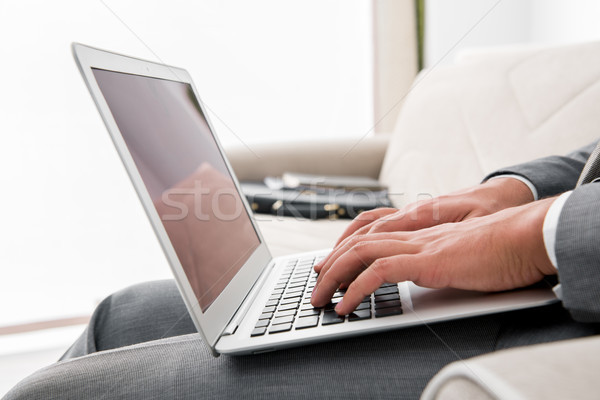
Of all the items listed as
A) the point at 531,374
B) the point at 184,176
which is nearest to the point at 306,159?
the point at 184,176

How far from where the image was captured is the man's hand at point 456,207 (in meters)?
0.61

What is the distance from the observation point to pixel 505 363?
0.73 ft

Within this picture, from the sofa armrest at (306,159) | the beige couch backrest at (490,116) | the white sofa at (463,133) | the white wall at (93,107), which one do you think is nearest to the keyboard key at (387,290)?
the white sofa at (463,133)

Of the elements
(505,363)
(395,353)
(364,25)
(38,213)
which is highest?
(364,25)

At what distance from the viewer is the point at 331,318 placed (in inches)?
17.4

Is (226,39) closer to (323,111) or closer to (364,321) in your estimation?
(323,111)

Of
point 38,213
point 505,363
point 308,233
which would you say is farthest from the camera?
point 38,213

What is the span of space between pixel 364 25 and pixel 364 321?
2.16 meters

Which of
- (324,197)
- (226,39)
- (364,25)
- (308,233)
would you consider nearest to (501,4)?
(364,25)

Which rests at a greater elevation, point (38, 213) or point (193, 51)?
point (193, 51)

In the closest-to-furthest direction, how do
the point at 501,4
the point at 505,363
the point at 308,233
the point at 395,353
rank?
the point at 505,363, the point at 395,353, the point at 308,233, the point at 501,4

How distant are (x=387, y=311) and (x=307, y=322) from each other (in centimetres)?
7

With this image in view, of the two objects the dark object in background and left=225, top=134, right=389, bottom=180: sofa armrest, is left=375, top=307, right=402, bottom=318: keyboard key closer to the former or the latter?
the dark object in background

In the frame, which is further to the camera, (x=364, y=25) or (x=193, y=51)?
(x=364, y=25)
